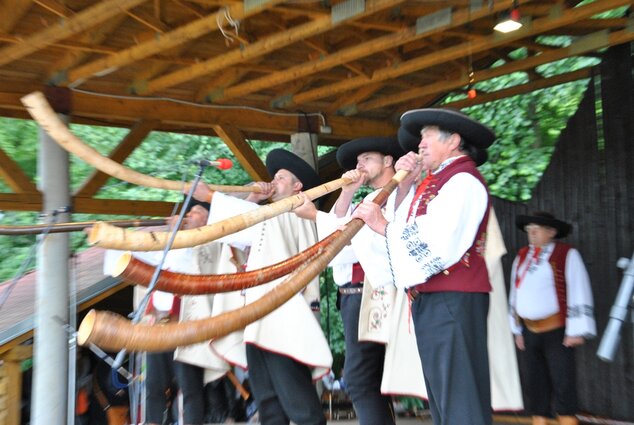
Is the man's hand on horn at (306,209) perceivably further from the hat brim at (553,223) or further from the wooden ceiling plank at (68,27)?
the hat brim at (553,223)

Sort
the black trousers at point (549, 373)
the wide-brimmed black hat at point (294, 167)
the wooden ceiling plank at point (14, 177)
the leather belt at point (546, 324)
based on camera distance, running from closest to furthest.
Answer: the wide-brimmed black hat at point (294, 167) < the black trousers at point (549, 373) < the leather belt at point (546, 324) < the wooden ceiling plank at point (14, 177)

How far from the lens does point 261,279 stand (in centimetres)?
288

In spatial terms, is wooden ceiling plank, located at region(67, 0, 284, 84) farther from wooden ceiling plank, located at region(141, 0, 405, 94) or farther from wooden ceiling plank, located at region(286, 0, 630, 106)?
wooden ceiling plank, located at region(286, 0, 630, 106)

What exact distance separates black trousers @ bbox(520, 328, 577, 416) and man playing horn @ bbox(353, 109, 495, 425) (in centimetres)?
221

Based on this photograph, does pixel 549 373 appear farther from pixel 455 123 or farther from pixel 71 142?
pixel 71 142

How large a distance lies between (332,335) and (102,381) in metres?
2.66

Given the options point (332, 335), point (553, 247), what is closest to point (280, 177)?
point (553, 247)

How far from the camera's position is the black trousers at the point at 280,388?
11.8ft

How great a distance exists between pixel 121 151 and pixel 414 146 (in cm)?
299

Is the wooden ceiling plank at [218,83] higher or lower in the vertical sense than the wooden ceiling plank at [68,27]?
lower

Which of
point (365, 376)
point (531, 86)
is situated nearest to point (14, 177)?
point (365, 376)

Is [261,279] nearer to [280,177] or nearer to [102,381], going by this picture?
[280,177]

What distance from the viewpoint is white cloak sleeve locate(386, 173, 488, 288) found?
2.73 meters

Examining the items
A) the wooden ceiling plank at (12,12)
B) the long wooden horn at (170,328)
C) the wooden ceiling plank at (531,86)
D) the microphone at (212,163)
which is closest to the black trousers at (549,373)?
the wooden ceiling plank at (531,86)
